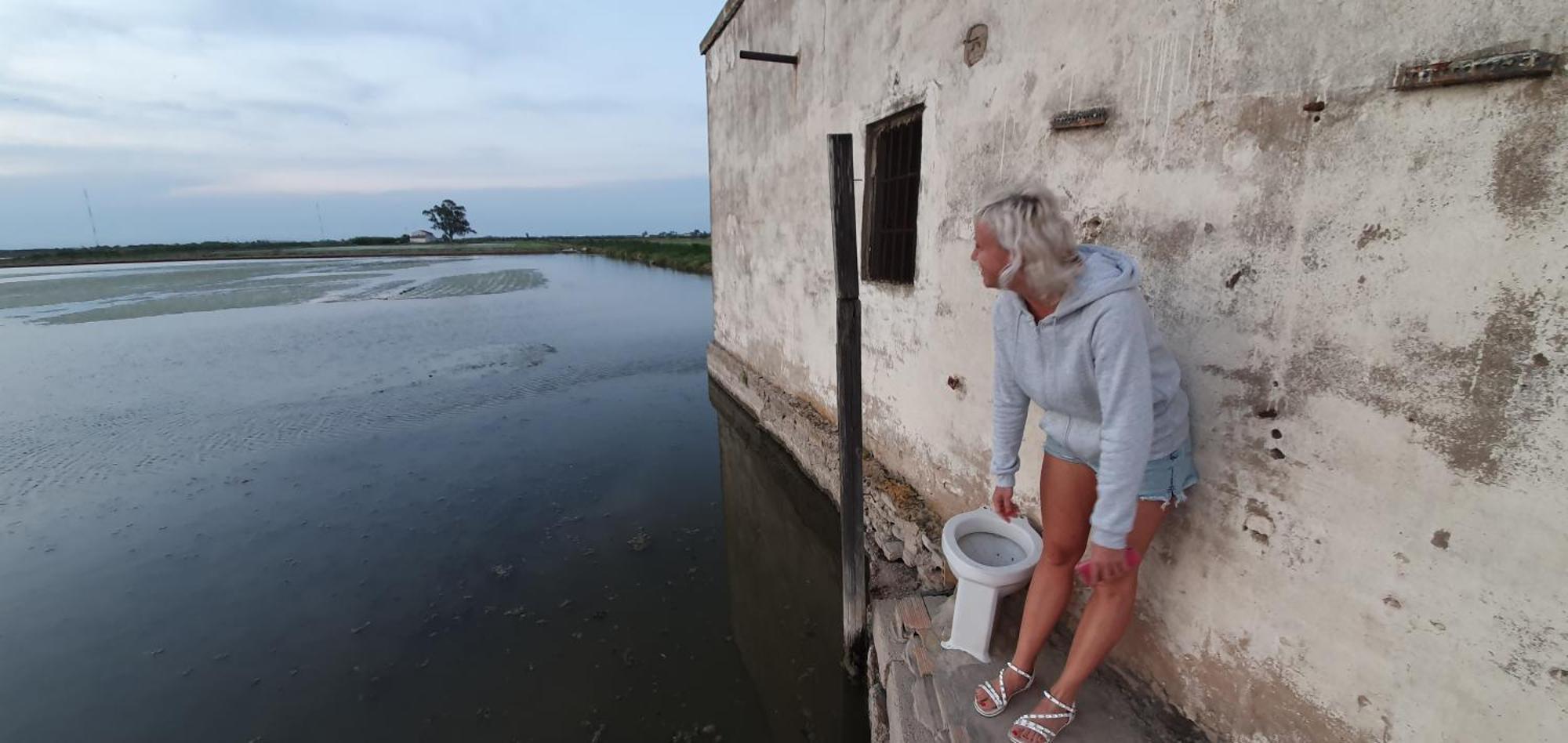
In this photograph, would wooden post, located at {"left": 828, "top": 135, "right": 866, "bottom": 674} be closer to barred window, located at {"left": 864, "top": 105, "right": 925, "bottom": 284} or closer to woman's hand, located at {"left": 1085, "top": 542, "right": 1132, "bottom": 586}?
barred window, located at {"left": 864, "top": 105, "right": 925, "bottom": 284}

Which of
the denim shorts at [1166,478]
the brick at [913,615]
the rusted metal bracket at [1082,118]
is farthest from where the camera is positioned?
the brick at [913,615]

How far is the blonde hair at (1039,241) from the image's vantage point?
1562 mm

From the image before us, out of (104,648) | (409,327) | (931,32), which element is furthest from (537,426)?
(409,327)

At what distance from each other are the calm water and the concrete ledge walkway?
96 cm

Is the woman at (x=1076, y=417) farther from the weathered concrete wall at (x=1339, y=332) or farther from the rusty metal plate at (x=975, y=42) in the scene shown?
the rusty metal plate at (x=975, y=42)

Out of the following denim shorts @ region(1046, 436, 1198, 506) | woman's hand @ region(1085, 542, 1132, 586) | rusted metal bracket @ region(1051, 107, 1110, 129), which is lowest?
woman's hand @ region(1085, 542, 1132, 586)

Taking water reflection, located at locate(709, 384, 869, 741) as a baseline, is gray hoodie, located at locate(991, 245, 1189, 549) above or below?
above

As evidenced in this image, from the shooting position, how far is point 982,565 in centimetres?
231

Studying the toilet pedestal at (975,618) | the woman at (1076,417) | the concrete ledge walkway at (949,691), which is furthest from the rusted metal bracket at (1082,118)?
the concrete ledge walkway at (949,691)

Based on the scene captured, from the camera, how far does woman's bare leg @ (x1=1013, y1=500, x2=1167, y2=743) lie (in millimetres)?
1802

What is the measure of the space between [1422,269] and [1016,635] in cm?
181

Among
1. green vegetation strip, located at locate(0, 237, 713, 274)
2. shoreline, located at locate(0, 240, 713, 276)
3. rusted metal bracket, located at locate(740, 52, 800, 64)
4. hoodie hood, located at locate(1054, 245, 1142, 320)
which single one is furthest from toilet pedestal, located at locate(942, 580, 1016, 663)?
green vegetation strip, located at locate(0, 237, 713, 274)

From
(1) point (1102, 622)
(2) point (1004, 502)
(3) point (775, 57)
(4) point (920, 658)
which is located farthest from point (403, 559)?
(3) point (775, 57)

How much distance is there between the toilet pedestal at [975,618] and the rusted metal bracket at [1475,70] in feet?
6.17
